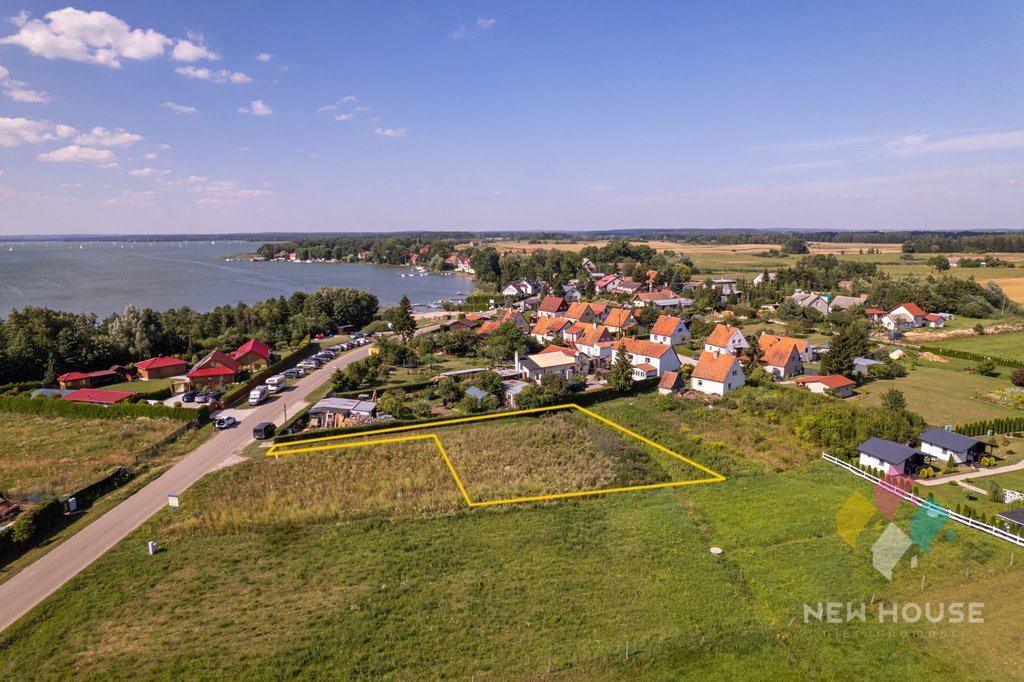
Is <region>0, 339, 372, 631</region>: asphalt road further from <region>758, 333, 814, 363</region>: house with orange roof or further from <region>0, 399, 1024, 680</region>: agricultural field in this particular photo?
<region>758, 333, 814, 363</region>: house with orange roof

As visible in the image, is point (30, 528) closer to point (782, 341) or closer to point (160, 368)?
point (160, 368)

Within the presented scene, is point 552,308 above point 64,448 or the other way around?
above

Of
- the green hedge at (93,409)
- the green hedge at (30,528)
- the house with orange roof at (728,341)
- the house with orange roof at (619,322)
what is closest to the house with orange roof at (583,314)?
the house with orange roof at (619,322)

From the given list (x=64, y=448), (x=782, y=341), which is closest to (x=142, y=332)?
(x=64, y=448)

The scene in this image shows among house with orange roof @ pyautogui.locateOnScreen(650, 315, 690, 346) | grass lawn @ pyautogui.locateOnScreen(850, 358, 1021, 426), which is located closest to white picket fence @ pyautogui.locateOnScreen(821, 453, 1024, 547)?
grass lawn @ pyautogui.locateOnScreen(850, 358, 1021, 426)

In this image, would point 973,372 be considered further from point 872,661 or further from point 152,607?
point 152,607

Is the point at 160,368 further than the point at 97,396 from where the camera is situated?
Yes
